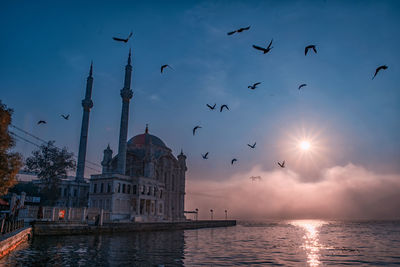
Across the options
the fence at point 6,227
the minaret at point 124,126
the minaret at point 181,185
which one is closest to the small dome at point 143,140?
the minaret at point 181,185

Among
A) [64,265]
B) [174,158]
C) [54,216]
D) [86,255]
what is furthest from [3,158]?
[174,158]

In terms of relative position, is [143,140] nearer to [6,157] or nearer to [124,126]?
[124,126]

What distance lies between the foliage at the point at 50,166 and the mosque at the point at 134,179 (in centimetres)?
663

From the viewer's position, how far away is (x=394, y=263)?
20.1 m

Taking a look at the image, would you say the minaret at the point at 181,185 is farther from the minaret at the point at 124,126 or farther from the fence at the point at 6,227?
the fence at the point at 6,227

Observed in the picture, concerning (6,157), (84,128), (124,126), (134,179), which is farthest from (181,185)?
(6,157)

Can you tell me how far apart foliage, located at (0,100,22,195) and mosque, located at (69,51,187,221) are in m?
28.6

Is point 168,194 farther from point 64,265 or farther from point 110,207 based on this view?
point 64,265

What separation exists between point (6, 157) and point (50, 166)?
112ft

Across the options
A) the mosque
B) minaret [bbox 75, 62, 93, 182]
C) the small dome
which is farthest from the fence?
the small dome

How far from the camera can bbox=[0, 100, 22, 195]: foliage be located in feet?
71.6

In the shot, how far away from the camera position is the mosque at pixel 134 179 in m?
57.9

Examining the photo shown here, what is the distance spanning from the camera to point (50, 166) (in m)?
53.9

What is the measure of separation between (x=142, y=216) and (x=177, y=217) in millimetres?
20676
